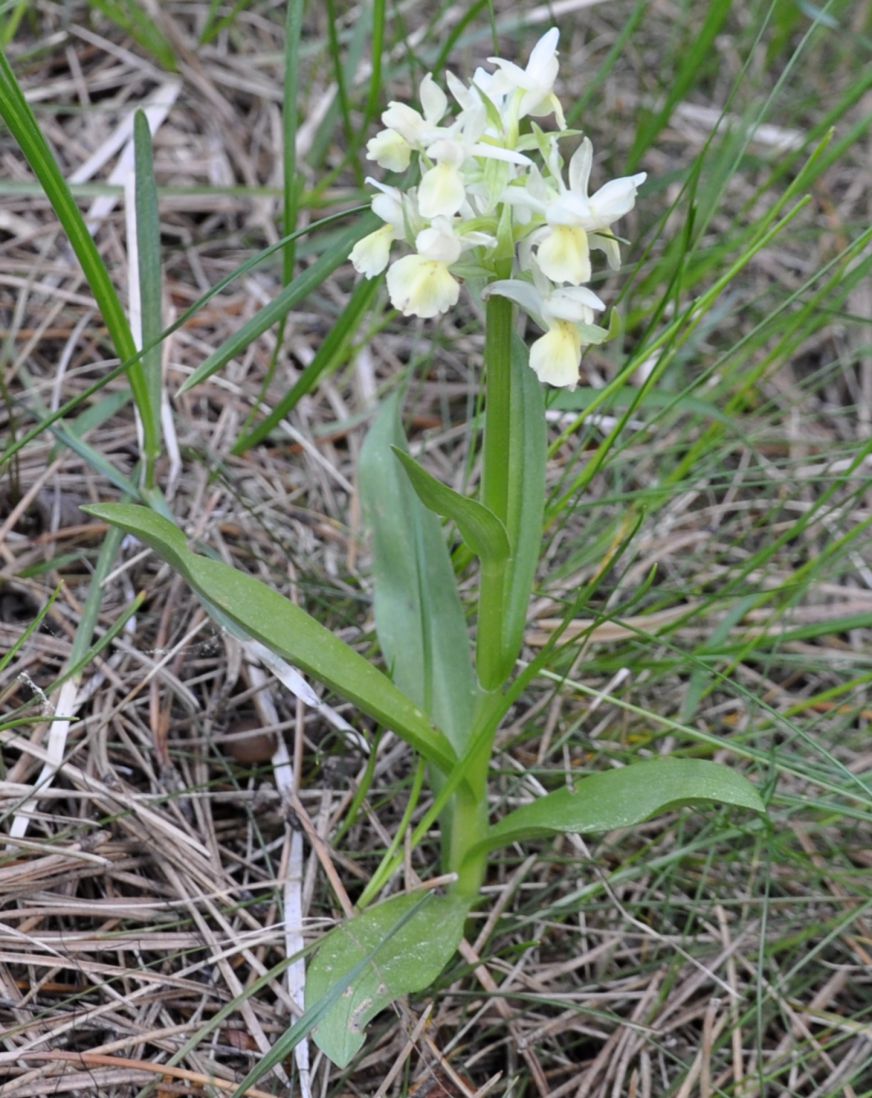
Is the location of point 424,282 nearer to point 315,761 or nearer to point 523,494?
point 523,494

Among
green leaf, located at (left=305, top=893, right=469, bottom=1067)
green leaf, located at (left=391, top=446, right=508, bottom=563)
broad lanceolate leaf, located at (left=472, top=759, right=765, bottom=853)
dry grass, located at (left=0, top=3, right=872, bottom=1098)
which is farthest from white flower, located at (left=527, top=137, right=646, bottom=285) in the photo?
green leaf, located at (left=305, top=893, right=469, bottom=1067)

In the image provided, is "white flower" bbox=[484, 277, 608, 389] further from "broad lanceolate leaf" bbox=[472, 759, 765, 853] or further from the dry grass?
"broad lanceolate leaf" bbox=[472, 759, 765, 853]

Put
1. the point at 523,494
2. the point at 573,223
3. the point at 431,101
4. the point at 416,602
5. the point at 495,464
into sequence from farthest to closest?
the point at 416,602, the point at 523,494, the point at 495,464, the point at 431,101, the point at 573,223

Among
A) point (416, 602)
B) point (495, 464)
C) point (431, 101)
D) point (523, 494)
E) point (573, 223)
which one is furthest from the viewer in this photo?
point (416, 602)

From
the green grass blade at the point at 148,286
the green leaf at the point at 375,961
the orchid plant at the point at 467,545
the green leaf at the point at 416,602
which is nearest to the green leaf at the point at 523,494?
the orchid plant at the point at 467,545

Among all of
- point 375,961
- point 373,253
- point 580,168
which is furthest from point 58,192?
point 375,961

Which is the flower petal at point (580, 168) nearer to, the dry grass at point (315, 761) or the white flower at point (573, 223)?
the white flower at point (573, 223)

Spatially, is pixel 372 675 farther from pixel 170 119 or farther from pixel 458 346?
pixel 170 119
